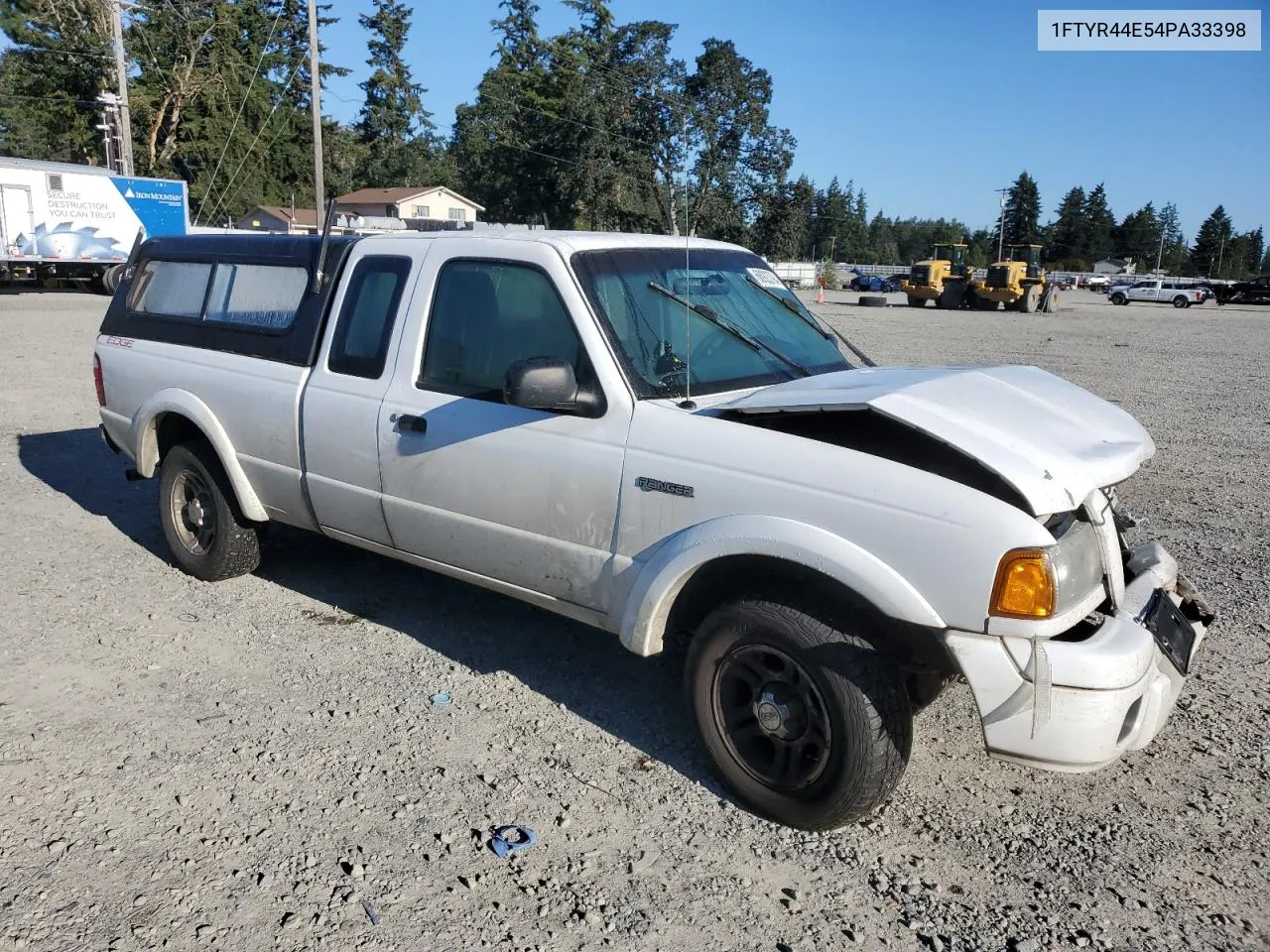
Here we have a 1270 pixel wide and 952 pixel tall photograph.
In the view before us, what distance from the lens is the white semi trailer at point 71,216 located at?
92.1 ft

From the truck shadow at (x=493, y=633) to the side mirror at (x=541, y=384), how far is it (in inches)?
49.5

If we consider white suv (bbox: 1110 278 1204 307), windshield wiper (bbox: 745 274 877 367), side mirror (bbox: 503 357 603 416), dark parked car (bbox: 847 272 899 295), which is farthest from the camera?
dark parked car (bbox: 847 272 899 295)

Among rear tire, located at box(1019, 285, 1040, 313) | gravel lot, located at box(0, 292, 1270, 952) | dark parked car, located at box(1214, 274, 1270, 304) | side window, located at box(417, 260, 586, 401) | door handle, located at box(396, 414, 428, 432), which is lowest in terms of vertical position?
gravel lot, located at box(0, 292, 1270, 952)

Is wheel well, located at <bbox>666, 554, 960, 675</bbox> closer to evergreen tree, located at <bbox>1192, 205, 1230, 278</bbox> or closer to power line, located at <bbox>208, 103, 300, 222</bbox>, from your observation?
power line, located at <bbox>208, 103, 300, 222</bbox>

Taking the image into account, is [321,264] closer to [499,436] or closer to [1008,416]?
[499,436]

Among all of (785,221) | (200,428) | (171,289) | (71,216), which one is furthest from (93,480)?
(71,216)

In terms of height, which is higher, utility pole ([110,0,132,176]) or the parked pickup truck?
utility pole ([110,0,132,176])

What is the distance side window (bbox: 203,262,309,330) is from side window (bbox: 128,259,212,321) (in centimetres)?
13

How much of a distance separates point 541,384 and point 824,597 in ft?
4.01

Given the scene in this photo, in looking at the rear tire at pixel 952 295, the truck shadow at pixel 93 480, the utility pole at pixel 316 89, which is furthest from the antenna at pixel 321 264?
the rear tire at pixel 952 295

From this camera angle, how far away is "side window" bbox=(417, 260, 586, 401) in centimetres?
399

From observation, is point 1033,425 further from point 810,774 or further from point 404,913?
point 404,913

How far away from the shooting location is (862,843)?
3.35 metres

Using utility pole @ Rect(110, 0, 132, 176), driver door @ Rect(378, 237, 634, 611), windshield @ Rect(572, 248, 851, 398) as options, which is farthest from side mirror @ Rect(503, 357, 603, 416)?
utility pole @ Rect(110, 0, 132, 176)
